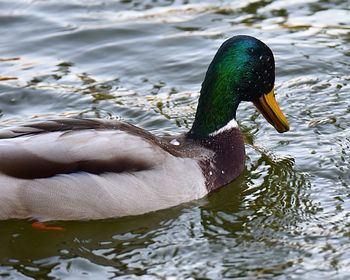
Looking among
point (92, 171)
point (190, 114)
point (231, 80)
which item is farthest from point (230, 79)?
point (92, 171)

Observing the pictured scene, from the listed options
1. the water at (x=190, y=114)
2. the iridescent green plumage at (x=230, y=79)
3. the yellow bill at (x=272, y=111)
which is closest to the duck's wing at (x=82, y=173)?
the water at (x=190, y=114)

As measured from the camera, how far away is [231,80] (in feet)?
26.8

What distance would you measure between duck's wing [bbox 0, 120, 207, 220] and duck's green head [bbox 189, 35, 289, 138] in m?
0.81

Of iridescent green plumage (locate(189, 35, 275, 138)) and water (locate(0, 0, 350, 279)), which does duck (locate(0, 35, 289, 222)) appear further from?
iridescent green plumage (locate(189, 35, 275, 138))

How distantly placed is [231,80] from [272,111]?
51cm

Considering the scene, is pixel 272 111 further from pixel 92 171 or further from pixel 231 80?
pixel 92 171

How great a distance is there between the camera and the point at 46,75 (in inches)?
406

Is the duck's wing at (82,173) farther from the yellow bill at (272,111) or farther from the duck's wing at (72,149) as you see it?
the yellow bill at (272,111)

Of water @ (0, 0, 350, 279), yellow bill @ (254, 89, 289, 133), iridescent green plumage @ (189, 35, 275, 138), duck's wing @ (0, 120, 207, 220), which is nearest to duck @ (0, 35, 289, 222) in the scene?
duck's wing @ (0, 120, 207, 220)

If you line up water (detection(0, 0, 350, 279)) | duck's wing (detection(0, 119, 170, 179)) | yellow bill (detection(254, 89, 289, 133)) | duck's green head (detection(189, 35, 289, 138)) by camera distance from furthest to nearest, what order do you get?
yellow bill (detection(254, 89, 289, 133))
duck's green head (detection(189, 35, 289, 138))
duck's wing (detection(0, 119, 170, 179))
water (detection(0, 0, 350, 279))

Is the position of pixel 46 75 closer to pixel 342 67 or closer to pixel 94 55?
pixel 94 55

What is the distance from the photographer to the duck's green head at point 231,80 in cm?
806

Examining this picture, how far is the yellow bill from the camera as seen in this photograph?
27.5 ft

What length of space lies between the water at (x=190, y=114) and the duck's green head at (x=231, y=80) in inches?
21.2
